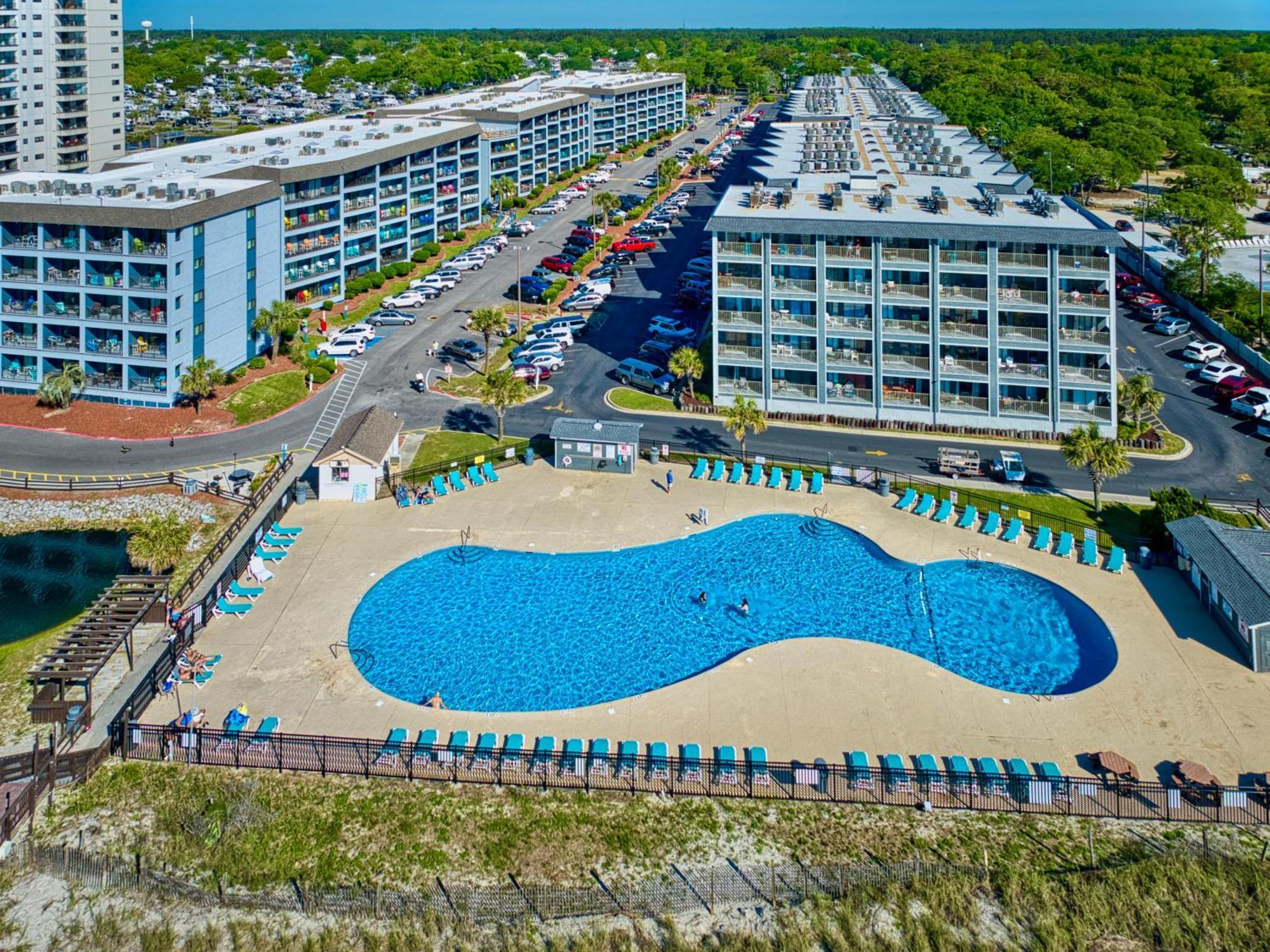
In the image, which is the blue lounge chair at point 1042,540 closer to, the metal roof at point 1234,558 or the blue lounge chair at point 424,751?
the metal roof at point 1234,558

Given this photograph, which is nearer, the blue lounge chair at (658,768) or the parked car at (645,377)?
the blue lounge chair at (658,768)

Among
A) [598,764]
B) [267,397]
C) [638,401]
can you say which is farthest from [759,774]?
[267,397]

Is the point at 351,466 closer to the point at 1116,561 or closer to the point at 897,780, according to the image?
the point at 897,780

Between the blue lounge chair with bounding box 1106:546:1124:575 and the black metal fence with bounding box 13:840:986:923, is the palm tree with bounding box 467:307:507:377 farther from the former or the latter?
the black metal fence with bounding box 13:840:986:923

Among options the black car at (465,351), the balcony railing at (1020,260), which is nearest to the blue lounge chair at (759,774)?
the balcony railing at (1020,260)

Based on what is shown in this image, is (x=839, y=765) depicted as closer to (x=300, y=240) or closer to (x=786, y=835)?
(x=786, y=835)

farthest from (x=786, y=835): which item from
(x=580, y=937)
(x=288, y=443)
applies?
(x=288, y=443)
